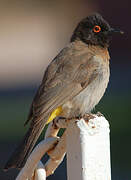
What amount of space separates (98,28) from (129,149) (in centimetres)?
475

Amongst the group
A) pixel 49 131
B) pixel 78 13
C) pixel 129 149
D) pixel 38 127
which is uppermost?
pixel 49 131

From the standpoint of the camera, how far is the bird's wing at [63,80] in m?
4.36

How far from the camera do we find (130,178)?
26.7 ft

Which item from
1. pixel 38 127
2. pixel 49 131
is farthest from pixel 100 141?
pixel 38 127

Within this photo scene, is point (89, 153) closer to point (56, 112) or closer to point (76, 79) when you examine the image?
point (56, 112)

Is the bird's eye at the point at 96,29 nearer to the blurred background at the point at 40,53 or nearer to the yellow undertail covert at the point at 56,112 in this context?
the yellow undertail covert at the point at 56,112

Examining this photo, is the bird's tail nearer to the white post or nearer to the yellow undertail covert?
the yellow undertail covert

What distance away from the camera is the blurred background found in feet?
38.1

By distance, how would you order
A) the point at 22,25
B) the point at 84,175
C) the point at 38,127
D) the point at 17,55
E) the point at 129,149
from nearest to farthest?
the point at 84,175 → the point at 38,127 → the point at 129,149 → the point at 17,55 → the point at 22,25

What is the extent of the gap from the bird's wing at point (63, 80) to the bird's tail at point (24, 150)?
22 cm

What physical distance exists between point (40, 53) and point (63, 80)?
35.6 feet

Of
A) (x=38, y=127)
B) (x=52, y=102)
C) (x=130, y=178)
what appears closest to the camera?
(x=38, y=127)

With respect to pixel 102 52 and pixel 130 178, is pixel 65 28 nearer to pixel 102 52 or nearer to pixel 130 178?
pixel 130 178

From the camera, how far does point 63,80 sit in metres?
4.68
